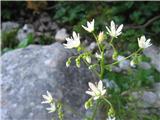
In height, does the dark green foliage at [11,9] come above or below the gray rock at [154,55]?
above

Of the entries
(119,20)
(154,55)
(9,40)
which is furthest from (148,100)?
(9,40)

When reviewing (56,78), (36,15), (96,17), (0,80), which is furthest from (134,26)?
(36,15)

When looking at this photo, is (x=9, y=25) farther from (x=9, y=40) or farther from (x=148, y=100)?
(x=148, y=100)

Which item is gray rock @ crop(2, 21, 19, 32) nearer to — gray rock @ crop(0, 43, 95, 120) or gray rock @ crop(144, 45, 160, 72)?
gray rock @ crop(0, 43, 95, 120)

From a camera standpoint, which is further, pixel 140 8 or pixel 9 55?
pixel 140 8

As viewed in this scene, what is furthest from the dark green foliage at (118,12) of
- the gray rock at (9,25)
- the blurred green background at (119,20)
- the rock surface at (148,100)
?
the gray rock at (9,25)

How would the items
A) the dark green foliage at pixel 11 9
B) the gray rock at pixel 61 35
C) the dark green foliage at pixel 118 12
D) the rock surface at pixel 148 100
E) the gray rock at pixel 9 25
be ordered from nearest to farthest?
the rock surface at pixel 148 100 → the dark green foliage at pixel 118 12 → the gray rock at pixel 61 35 → the gray rock at pixel 9 25 → the dark green foliage at pixel 11 9

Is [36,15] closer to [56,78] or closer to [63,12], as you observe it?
[63,12]

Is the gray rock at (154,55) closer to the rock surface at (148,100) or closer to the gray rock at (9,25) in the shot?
the rock surface at (148,100)

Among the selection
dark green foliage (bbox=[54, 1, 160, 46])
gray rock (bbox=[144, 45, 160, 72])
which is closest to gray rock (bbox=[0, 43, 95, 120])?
dark green foliage (bbox=[54, 1, 160, 46])
